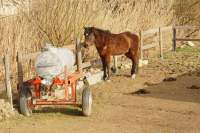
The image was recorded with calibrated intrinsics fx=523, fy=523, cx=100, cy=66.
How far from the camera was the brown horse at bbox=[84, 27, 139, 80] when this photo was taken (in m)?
12.5

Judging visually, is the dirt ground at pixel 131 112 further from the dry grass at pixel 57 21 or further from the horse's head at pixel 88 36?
the dry grass at pixel 57 21

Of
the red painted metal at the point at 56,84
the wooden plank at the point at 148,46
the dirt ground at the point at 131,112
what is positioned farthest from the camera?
the wooden plank at the point at 148,46

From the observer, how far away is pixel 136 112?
10.1m

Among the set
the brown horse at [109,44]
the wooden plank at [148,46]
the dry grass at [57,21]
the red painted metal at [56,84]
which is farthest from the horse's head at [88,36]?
the wooden plank at [148,46]

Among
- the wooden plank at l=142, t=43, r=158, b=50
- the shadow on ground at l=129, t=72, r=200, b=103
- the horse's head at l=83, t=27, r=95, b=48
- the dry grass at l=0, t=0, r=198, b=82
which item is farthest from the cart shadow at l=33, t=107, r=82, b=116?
the wooden plank at l=142, t=43, r=158, b=50

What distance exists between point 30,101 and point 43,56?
902mm

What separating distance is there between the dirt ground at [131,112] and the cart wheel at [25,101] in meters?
0.15

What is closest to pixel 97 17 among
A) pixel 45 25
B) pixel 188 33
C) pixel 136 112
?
pixel 45 25

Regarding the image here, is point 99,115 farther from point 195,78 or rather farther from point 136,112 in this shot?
point 195,78

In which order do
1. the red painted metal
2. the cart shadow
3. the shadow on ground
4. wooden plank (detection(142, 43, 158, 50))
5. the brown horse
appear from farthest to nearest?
wooden plank (detection(142, 43, 158, 50)), the brown horse, the shadow on ground, the cart shadow, the red painted metal

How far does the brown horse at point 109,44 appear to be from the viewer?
1251 centimetres

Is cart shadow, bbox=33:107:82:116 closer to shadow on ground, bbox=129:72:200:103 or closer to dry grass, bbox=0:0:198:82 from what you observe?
shadow on ground, bbox=129:72:200:103

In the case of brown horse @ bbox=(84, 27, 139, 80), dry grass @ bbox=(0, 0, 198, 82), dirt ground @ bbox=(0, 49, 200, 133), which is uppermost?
dry grass @ bbox=(0, 0, 198, 82)

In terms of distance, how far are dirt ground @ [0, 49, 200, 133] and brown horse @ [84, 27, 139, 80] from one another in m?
0.51
